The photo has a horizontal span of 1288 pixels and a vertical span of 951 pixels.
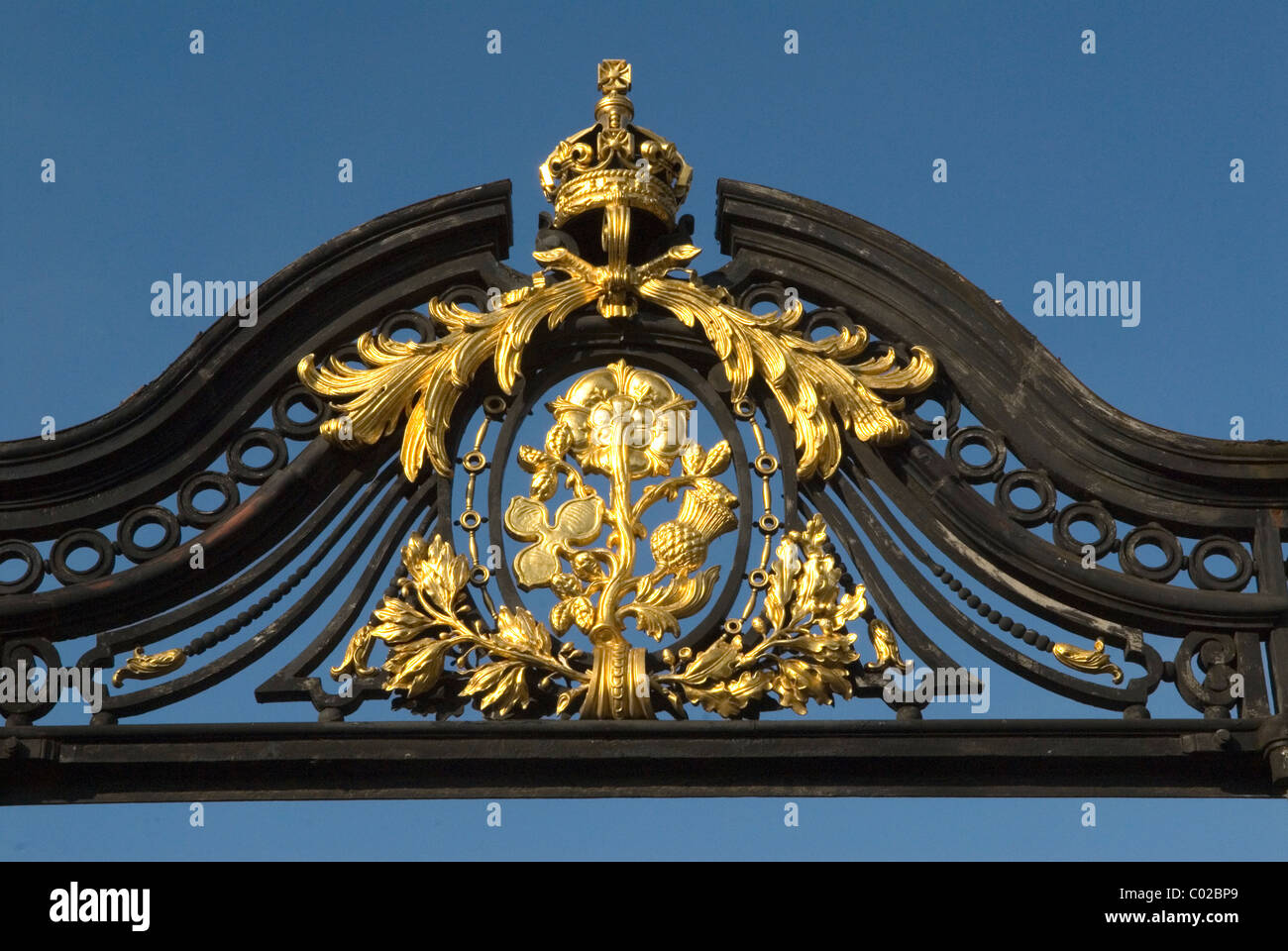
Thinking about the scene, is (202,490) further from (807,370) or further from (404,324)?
(807,370)

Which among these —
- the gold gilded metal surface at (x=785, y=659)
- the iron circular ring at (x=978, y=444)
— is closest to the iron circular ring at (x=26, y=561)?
the gold gilded metal surface at (x=785, y=659)

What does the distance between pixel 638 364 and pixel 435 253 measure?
2.71 feet

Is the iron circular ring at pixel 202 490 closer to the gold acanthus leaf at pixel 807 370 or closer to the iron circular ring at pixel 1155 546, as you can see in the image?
the gold acanthus leaf at pixel 807 370

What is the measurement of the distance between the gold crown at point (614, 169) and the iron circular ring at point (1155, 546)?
200 cm

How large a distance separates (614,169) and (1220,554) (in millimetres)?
2529

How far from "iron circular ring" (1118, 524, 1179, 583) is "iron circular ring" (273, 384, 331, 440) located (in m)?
2.83

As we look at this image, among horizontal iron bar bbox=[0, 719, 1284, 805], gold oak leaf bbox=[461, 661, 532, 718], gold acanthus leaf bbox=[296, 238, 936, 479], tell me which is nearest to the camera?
horizontal iron bar bbox=[0, 719, 1284, 805]

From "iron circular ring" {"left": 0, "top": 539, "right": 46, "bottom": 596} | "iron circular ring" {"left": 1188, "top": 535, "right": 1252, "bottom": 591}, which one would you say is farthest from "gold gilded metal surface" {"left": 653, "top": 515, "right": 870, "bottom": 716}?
"iron circular ring" {"left": 0, "top": 539, "right": 46, "bottom": 596}

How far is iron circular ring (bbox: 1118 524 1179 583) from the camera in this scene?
10.7m

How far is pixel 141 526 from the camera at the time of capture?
10.9 metres

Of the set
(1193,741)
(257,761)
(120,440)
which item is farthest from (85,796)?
(1193,741)

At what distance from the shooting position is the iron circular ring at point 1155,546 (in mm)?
10719

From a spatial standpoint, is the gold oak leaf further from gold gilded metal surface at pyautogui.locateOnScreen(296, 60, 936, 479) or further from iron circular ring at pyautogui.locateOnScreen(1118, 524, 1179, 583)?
iron circular ring at pyautogui.locateOnScreen(1118, 524, 1179, 583)

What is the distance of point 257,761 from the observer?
1026 centimetres
